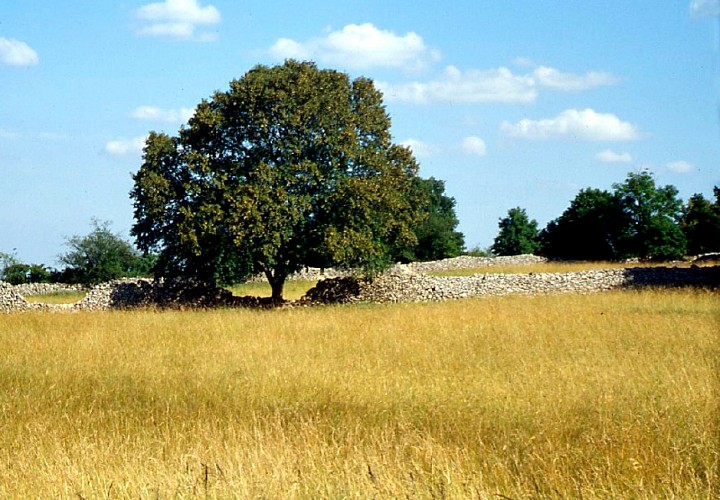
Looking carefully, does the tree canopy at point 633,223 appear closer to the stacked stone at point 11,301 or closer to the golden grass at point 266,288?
the golden grass at point 266,288

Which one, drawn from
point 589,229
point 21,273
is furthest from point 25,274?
point 589,229

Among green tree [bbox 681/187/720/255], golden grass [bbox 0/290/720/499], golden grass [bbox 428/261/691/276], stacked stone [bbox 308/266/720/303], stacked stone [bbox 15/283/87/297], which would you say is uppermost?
green tree [bbox 681/187/720/255]

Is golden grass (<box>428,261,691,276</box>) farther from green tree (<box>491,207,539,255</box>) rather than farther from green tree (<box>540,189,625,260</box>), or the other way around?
green tree (<box>491,207,539,255</box>)

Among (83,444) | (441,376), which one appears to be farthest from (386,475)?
(441,376)

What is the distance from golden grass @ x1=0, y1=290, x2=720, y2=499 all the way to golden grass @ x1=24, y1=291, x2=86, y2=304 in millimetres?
26270

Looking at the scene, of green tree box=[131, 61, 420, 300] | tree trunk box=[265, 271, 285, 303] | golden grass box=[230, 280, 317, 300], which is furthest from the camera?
golden grass box=[230, 280, 317, 300]

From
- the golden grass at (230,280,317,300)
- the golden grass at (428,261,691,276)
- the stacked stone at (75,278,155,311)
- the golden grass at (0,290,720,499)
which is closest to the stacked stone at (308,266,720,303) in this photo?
the stacked stone at (75,278,155,311)

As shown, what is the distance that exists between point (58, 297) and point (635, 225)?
4245 centimetres

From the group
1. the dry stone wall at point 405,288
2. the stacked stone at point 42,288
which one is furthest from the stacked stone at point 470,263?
the stacked stone at point 42,288

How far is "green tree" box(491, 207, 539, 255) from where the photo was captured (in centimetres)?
8988

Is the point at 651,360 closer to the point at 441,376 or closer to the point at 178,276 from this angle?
the point at 441,376

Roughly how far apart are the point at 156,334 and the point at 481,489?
1385 cm

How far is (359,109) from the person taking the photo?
33.2 meters

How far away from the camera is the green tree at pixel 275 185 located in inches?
1152
